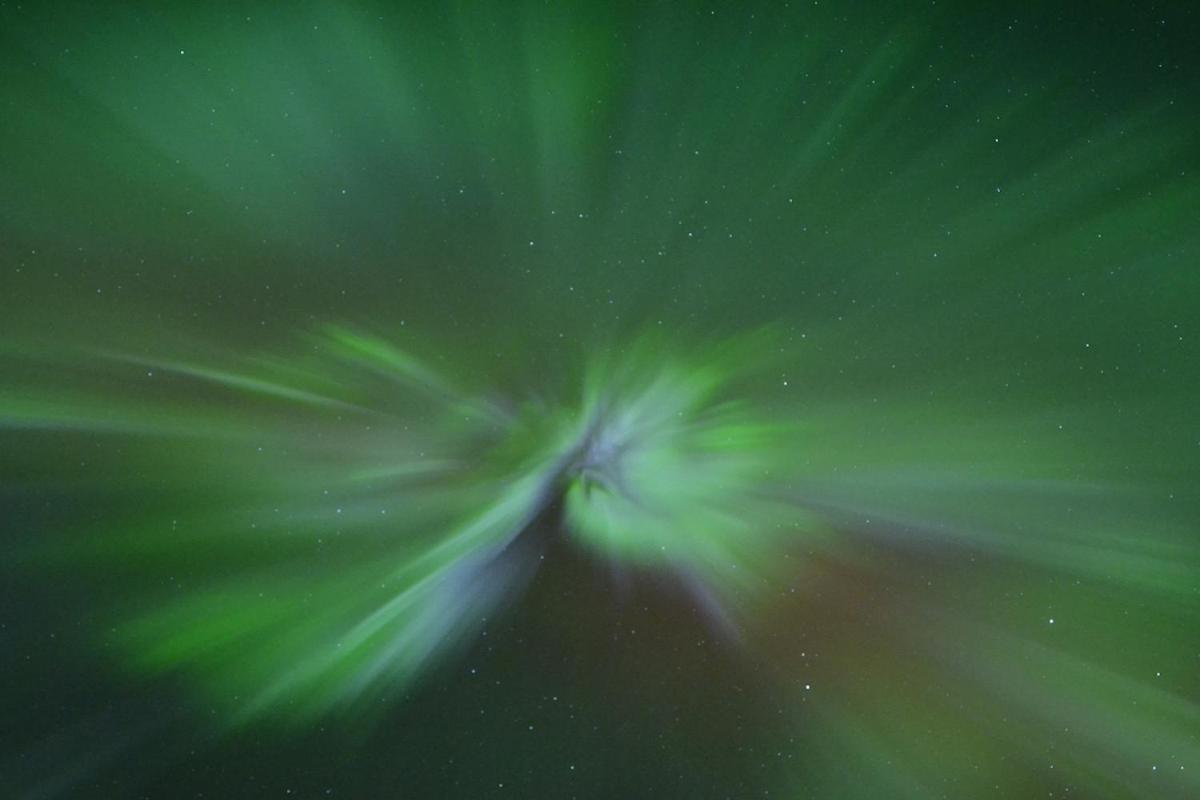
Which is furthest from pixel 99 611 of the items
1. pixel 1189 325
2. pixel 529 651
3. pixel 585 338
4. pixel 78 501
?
pixel 1189 325

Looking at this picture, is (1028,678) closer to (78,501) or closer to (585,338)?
(585,338)

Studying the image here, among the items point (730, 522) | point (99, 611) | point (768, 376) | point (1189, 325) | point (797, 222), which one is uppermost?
point (1189, 325)

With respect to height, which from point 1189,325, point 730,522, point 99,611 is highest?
point 1189,325

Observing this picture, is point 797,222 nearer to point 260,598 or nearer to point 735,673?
point 735,673

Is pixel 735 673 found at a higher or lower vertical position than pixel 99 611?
higher

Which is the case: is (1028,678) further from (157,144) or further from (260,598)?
(157,144)

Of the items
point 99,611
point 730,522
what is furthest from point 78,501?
point 730,522

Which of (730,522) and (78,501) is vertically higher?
(730,522)

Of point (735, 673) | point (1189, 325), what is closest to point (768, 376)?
point (735, 673)
